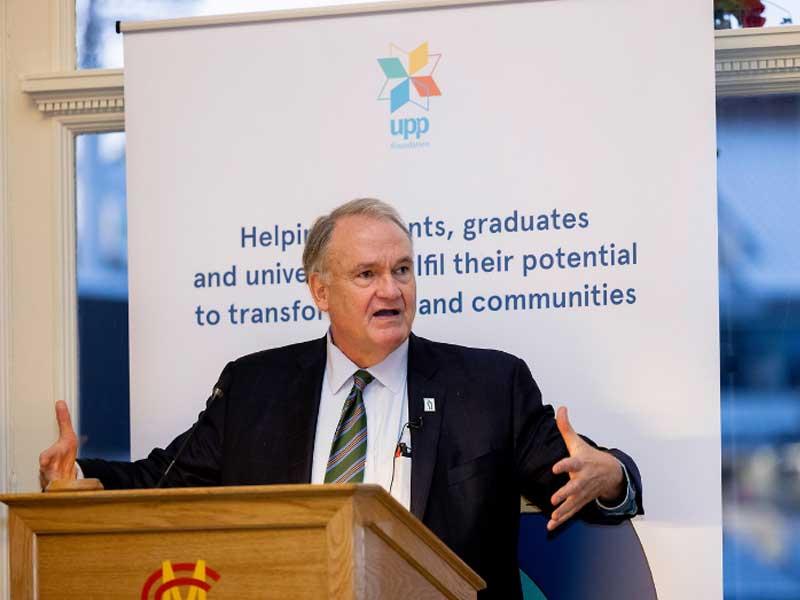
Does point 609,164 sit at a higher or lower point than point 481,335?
higher

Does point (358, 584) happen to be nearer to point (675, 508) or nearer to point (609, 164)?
point (675, 508)

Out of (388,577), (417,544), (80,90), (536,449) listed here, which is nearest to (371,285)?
(536,449)

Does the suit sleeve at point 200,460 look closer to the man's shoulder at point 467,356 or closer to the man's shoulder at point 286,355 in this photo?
the man's shoulder at point 286,355

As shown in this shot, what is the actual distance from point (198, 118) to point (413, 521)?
8.21ft

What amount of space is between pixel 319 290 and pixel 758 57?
190cm

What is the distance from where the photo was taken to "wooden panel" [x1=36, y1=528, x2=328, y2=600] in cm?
291

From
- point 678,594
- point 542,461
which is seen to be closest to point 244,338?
point 542,461

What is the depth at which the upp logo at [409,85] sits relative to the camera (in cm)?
505

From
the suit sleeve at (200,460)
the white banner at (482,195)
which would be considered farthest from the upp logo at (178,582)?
the white banner at (482,195)

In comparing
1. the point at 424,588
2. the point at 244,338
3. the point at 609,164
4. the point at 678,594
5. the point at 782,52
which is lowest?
the point at 678,594

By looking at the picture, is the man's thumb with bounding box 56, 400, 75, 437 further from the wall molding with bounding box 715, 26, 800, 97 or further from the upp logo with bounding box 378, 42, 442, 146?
the wall molding with bounding box 715, 26, 800, 97

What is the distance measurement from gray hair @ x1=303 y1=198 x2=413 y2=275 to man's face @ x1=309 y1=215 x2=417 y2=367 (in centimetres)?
2

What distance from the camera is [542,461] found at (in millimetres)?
4332

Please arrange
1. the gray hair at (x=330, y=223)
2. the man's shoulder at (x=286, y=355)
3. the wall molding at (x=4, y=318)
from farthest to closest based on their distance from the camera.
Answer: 1. the wall molding at (x=4, y=318)
2. the man's shoulder at (x=286, y=355)
3. the gray hair at (x=330, y=223)
